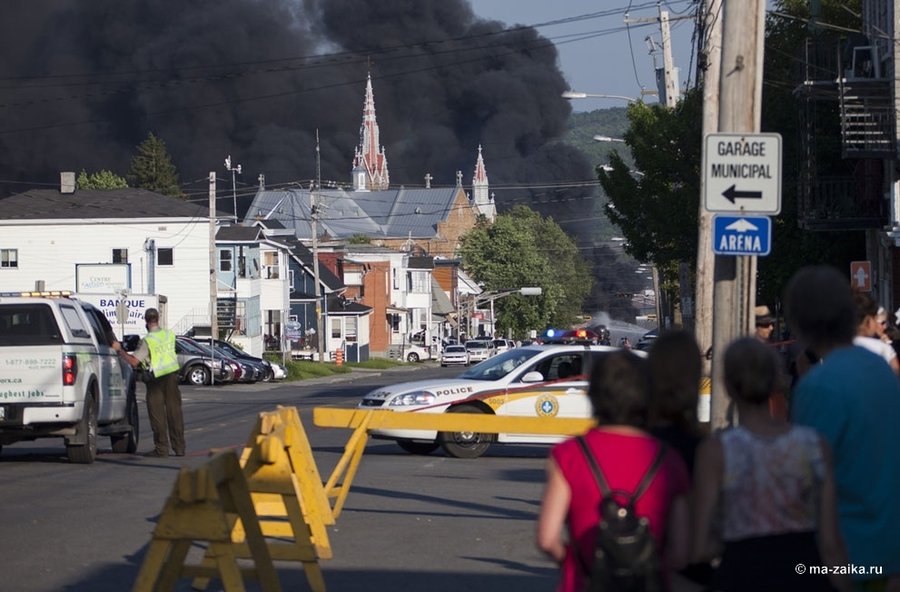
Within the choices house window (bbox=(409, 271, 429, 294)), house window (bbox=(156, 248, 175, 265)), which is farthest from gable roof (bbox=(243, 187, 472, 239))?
house window (bbox=(156, 248, 175, 265))

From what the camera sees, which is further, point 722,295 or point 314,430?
point 314,430

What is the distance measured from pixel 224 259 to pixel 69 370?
48082mm

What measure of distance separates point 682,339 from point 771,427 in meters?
0.41

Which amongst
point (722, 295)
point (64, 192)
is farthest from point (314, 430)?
point (64, 192)

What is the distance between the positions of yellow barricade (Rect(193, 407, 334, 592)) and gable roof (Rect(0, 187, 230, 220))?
51.3 m

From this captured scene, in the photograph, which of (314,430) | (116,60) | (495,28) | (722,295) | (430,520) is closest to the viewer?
(722,295)

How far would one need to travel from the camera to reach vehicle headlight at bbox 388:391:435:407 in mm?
15703

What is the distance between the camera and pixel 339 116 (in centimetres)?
16712

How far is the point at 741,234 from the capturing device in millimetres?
8289

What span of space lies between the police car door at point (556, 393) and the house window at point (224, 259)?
47066mm

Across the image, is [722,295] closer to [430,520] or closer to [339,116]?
[430,520]

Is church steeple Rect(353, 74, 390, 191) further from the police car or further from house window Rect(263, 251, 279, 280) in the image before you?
the police car

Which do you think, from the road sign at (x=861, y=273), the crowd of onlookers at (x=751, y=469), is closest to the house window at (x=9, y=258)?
the road sign at (x=861, y=273)

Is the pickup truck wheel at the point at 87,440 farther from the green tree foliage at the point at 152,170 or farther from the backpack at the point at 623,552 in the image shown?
the green tree foliage at the point at 152,170
